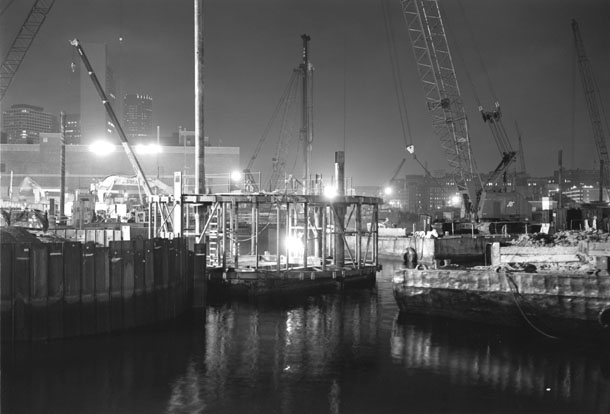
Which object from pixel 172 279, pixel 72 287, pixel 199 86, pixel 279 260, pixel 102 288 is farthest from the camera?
pixel 199 86

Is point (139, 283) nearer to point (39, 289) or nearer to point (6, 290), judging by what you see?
point (39, 289)

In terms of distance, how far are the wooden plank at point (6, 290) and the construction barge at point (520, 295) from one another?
44.8 feet

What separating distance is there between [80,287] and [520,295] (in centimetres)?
1429

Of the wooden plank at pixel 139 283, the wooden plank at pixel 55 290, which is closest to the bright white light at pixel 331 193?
the wooden plank at pixel 139 283

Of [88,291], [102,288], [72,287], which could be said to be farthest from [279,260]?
[72,287]

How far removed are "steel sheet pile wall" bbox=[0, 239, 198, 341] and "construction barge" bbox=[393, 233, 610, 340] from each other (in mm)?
9627

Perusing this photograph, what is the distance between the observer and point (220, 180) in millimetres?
96625

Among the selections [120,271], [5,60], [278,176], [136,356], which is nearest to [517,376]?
[136,356]

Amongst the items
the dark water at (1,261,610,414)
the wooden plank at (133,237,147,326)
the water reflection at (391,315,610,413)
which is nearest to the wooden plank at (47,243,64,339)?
the dark water at (1,261,610,414)

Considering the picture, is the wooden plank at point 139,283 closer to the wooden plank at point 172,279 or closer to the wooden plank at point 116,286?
the wooden plank at point 116,286

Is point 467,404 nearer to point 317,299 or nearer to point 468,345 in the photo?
point 468,345

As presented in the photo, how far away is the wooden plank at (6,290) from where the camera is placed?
14883mm

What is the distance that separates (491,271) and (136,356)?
12320 mm

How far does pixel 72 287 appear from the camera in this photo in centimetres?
1580
